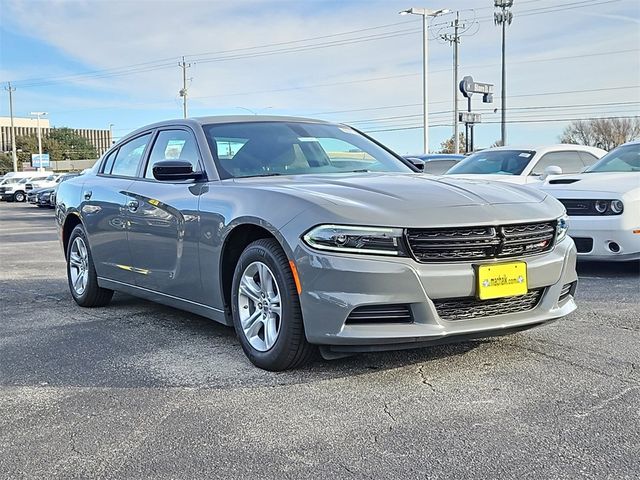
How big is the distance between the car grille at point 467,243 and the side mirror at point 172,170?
1703 mm

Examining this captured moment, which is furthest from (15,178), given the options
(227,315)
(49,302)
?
(227,315)

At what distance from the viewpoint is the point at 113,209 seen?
5.53 metres

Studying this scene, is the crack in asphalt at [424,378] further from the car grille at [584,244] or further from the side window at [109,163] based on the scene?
the car grille at [584,244]

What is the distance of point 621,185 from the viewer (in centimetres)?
683

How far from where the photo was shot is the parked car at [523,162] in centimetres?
974

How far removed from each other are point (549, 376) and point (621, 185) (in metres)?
3.77

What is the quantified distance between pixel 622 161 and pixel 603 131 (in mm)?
52557

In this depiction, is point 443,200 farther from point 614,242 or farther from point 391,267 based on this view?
point 614,242

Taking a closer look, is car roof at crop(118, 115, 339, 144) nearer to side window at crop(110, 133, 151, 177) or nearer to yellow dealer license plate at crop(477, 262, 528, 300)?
side window at crop(110, 133, 151, 177)

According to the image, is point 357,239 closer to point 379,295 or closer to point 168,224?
point 379,295

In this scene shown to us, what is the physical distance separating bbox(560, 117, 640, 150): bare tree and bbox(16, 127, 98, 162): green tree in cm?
8011

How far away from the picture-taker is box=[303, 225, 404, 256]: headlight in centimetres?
351

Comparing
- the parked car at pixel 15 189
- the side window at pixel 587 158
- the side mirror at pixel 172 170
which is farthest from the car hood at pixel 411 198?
the parked car at pixel 15 189

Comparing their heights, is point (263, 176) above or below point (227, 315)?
above
